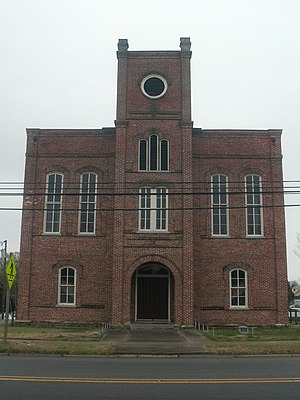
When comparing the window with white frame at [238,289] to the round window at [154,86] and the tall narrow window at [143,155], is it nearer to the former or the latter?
the tall narrow window at [143,155]

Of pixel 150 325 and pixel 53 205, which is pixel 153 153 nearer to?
pixel 53 205

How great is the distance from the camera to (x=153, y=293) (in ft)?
89.4

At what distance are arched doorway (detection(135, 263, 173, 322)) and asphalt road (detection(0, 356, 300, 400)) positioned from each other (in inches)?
486

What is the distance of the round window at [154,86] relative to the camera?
91.7 ft

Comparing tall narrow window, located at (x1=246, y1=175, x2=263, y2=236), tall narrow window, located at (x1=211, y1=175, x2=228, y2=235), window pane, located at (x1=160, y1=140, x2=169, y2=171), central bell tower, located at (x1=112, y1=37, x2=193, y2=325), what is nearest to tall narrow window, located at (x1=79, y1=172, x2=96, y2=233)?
central bell tower, located at (x1=112, y1=37, x2=193, y2=325)

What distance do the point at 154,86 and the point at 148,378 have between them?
20.0 meters

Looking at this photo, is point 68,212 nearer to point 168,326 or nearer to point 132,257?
point 132,257

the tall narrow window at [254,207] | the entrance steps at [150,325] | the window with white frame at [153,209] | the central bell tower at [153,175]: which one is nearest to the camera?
the entrance steps at [150,325]

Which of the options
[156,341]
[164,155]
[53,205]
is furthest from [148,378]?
[53,205]

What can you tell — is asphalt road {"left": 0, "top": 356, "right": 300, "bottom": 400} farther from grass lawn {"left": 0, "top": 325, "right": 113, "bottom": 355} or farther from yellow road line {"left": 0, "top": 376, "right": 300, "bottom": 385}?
grass lawn {"left": 0, "top": 325, "right": 113, "bottom": 355}

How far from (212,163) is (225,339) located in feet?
36.5

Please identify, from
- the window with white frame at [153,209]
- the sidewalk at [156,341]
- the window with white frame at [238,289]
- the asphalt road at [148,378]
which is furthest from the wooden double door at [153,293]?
the asphalt road at [148,378]

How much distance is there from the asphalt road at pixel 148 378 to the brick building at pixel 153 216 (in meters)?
12.0

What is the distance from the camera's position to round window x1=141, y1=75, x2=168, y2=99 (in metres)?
28.0
